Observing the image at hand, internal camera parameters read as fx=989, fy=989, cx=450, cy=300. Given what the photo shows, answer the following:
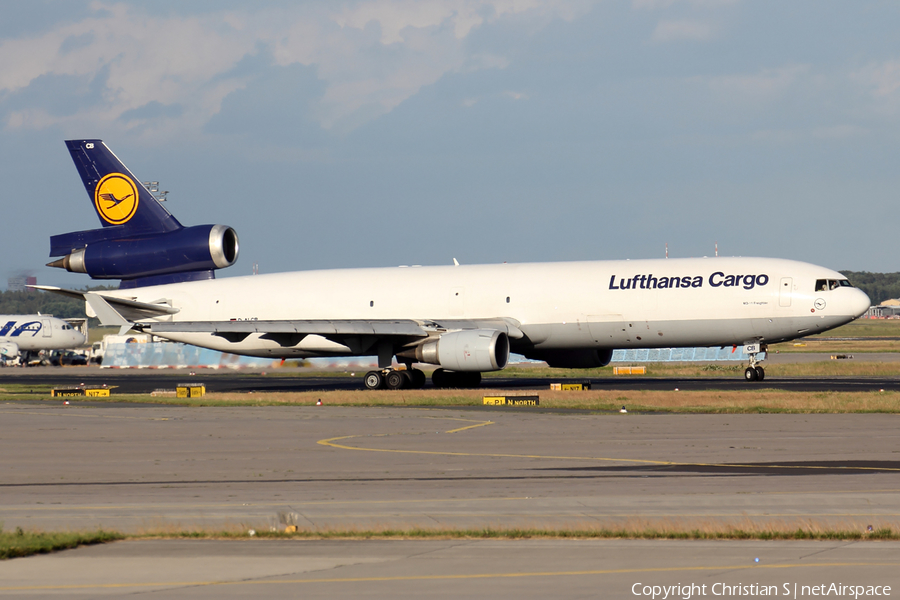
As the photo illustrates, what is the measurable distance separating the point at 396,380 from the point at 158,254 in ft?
46.5

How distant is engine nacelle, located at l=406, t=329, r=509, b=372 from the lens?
38.2 meters

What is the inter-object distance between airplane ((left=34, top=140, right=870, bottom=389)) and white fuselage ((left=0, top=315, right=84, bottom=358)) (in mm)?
41301

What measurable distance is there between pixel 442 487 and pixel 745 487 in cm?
449

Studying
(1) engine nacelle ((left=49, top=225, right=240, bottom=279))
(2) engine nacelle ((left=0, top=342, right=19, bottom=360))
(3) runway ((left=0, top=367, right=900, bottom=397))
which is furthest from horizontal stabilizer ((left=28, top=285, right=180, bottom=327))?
(2) engine nacelle ((left=0, top=342, right=19, bottom=360))

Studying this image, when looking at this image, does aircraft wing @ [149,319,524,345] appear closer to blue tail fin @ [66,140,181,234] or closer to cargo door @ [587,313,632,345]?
cargo door @ [587,313,632,345]

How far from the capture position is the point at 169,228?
4775 centimetres

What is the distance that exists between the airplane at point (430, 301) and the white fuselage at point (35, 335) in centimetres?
4130

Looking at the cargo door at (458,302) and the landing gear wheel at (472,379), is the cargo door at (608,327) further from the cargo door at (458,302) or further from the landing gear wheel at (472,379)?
the landing gear wheel at (472,379)

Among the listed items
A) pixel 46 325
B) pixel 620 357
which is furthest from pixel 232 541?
pixel 46 325

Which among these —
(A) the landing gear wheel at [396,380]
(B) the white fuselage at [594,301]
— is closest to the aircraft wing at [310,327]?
(B) the white fuselage at [594,301]

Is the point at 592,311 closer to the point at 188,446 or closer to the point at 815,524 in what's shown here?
the point at 188,446

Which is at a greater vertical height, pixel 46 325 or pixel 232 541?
pixel 46 325

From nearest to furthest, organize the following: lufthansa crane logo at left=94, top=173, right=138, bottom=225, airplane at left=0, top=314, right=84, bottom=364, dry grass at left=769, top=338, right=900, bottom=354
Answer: lufthansa crane logo at left=94, top=173, right=138, bottom=225 → airplane at left=0, top=314, right=84, bottom=364 → dry grass at left=769, top=338, right=900, bottom=354

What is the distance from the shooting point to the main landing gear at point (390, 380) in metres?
41.8
